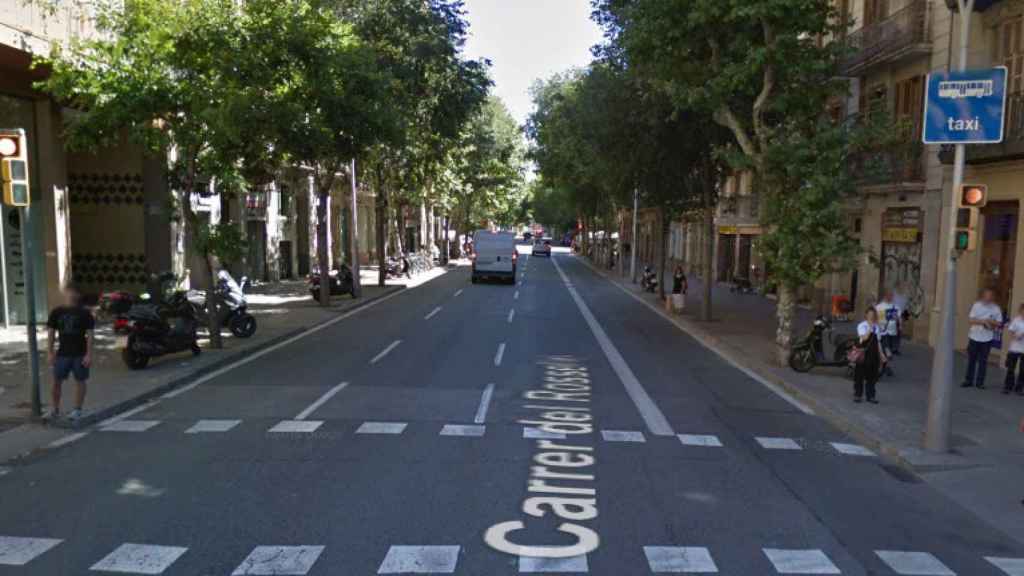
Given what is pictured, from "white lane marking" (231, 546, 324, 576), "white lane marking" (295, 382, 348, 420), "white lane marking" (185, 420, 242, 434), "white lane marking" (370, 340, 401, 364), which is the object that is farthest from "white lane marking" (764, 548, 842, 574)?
"white lane marking" (370, 340, 401, 364)

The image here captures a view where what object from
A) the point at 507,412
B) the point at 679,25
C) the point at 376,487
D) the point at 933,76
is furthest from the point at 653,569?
the point at 679,25

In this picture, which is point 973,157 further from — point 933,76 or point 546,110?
point 546,110

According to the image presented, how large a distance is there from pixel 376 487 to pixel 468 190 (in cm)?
4758

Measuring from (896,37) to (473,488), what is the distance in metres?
17.3

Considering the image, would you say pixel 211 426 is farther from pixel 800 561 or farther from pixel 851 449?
pixel 851 449

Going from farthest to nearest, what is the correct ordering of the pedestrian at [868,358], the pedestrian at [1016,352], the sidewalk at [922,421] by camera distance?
the pedestrian at [1016,352]
the pedestrian at [868,358]
the sidewalk at [922,421]

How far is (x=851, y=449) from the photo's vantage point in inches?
359

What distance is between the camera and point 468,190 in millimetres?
53781

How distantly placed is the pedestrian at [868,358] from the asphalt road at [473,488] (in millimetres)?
1197

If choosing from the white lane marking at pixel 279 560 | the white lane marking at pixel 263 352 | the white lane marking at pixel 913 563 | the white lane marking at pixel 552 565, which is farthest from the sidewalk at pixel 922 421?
the white lane marking at pixel 263 352

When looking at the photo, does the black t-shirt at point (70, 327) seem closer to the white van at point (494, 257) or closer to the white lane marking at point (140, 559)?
the white lane marking at point (140, 559)

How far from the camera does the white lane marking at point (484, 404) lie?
984cm

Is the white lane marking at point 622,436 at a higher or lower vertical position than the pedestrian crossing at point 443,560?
lower

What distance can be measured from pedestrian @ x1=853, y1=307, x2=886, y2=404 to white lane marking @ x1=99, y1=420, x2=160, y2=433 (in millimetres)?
10008
